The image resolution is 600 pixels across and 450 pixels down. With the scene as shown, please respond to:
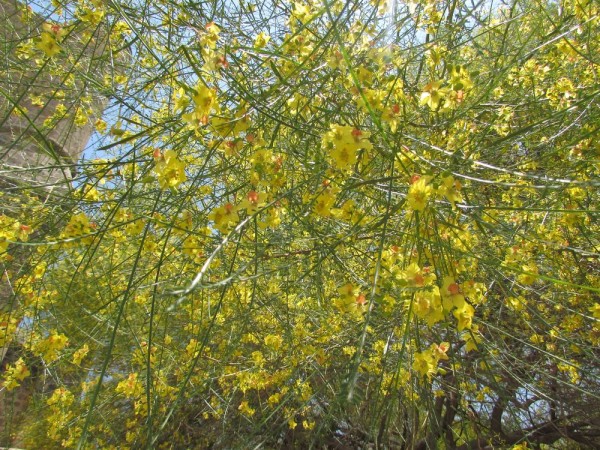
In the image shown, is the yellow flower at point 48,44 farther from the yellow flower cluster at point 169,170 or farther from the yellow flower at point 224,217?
the yellow flower at point 224,217

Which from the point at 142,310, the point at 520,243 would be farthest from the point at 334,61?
the point at 142,310

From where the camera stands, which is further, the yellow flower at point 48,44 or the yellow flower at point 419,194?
the yellow flower at point 48,44

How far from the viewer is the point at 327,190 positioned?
969mm

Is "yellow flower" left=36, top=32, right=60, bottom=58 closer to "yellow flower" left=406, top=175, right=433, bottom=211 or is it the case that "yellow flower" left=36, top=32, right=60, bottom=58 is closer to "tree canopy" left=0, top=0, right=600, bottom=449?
"tree canopy" left=0, top=0, right=600, bottom=449

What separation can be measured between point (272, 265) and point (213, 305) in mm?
497

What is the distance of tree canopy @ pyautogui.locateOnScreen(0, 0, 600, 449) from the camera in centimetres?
85

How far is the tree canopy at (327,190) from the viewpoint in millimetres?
848

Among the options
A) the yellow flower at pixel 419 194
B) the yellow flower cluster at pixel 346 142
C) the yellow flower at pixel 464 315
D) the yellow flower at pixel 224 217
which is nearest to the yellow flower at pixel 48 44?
the yellow flower at pixel 224 217

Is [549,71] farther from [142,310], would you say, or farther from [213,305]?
[142,310]

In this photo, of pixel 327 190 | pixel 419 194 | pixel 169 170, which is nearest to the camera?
pixel 419 194

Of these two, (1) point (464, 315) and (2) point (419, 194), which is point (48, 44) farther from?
(1) point (464, 315)

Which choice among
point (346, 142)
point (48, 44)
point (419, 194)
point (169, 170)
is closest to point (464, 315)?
point (419, 194)

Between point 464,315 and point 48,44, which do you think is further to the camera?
point 48,44

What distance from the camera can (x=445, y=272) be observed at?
35.5 inches
